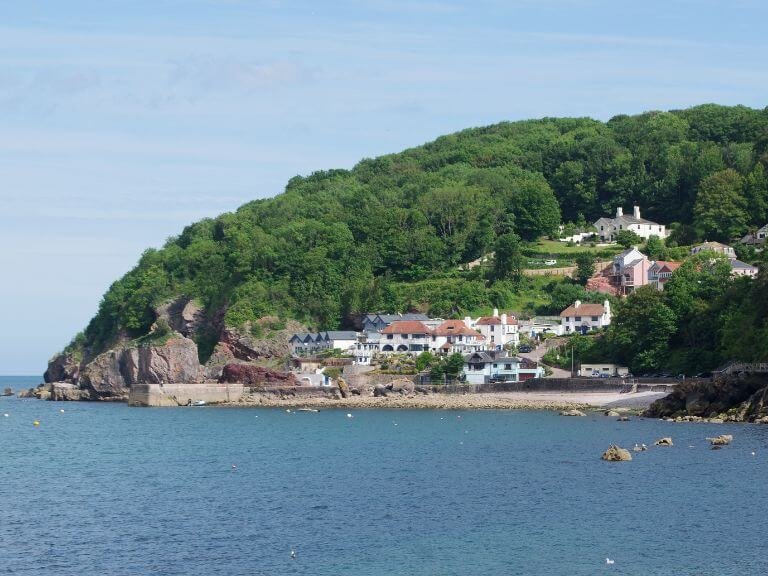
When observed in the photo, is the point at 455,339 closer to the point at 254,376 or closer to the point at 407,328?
the point at 407,328

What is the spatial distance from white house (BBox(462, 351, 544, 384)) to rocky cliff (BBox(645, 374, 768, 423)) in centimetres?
2399

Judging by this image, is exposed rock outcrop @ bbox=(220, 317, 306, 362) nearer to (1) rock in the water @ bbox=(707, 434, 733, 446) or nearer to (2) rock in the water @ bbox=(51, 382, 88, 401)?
(2) rock in the water @ bbox=(51, 382, 88, 401)

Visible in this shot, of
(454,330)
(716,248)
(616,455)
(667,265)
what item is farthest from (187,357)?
(616,455)

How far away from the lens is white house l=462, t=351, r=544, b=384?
363ft

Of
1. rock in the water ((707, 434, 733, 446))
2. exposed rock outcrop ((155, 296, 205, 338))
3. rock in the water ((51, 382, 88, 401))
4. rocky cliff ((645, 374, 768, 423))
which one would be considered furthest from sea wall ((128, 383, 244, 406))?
rock in the water ((707, 434, 733, 446))

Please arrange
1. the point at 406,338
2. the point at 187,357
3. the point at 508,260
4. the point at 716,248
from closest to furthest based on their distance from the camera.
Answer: the point at 187,357
the point at 406,338
the point at 716,248
the point at 508,260

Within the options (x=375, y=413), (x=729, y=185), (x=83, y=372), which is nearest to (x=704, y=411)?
(x=375, y=413)

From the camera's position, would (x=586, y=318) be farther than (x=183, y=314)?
No

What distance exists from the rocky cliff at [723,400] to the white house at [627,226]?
199 ft

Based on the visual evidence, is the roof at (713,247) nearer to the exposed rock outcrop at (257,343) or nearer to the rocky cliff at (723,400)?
the exposed rock outcrop at (257,343)

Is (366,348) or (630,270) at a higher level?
(630,270)

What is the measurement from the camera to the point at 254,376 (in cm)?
11994

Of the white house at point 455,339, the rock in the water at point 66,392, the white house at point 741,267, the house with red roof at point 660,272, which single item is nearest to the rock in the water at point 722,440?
the white house at point 455,339

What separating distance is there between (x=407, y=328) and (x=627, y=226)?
3630cm
